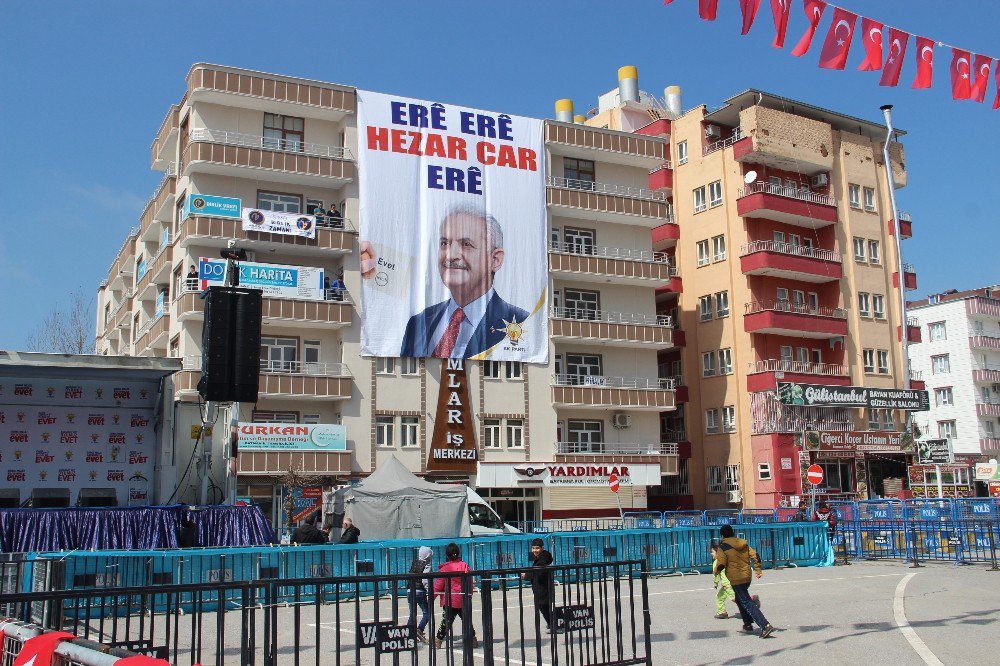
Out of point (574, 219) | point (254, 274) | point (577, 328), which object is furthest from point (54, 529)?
point (574, 219)

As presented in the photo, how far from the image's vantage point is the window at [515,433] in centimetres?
4325

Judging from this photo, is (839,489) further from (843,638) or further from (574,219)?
(843,638)

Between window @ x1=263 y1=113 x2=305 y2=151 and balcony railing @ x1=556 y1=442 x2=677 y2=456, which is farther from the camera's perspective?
balcony railing @ x1=556 y1=442 x2=677 y2=456

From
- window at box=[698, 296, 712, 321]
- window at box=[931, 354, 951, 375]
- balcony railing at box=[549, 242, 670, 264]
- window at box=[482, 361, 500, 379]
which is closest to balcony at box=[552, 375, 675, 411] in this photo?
window at box=[482, 361, 500, 379]

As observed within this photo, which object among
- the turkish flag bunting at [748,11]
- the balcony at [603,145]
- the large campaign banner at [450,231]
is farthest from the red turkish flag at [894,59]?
the balcony at [603,145]

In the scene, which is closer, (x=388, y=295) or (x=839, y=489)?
(x=388, y=295)

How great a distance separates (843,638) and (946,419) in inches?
2496

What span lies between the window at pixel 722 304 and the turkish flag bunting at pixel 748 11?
3880 cm

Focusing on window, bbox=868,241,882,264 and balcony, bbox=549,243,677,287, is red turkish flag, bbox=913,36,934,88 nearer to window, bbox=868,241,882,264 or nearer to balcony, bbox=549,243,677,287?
balcony, bbox=549,243,677,287

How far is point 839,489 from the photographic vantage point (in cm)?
4838

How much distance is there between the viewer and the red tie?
42.4 meters

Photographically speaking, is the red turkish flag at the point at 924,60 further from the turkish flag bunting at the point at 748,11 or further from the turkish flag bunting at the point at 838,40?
the turkish flag bunting at the point at 748,11

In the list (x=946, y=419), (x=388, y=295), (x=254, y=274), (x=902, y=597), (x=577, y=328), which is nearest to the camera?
(x=902, y=597)

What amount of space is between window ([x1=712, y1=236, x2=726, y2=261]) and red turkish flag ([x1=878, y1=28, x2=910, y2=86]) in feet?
123
